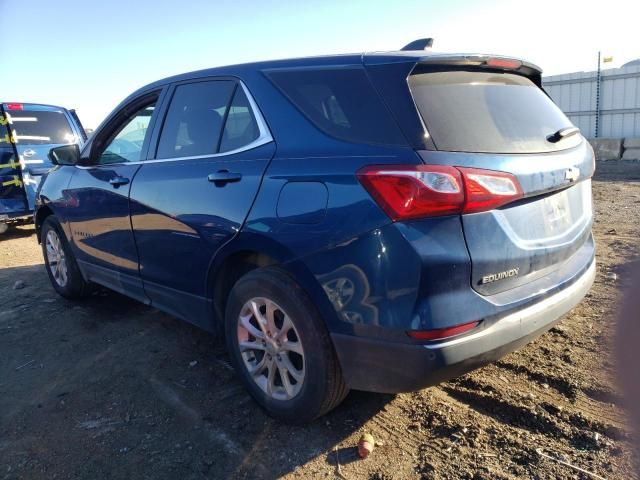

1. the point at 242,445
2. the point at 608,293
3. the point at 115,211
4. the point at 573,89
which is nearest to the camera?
the point at 242,445

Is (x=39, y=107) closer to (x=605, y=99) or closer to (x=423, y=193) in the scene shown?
(x=423, y=193)

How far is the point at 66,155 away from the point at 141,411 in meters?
2.56

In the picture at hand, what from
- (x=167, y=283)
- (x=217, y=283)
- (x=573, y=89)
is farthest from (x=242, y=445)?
(x=573, y=89)

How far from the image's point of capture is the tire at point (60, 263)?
4.84 m

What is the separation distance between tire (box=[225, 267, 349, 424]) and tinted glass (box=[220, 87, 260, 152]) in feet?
2.51

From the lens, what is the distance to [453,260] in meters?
2.14

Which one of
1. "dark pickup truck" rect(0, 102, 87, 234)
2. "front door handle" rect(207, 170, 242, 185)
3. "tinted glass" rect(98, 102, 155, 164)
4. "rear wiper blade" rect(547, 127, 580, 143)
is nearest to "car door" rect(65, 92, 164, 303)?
"tinted glass" rect(98, 102, 155, 164)

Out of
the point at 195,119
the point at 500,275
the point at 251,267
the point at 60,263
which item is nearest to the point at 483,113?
the point at 500,275

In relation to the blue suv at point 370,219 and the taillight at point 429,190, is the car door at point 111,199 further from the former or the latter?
the taillight at point 429,190

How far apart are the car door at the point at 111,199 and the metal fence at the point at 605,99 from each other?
1478 cm

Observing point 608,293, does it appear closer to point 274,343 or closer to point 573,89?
point 274,343

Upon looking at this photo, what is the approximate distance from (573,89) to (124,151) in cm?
1639

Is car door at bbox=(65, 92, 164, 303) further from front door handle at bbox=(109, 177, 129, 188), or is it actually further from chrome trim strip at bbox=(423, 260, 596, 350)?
chrome trim strip at bbox=(423, 260, 596, 350)

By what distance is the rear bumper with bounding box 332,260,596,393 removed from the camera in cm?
217
